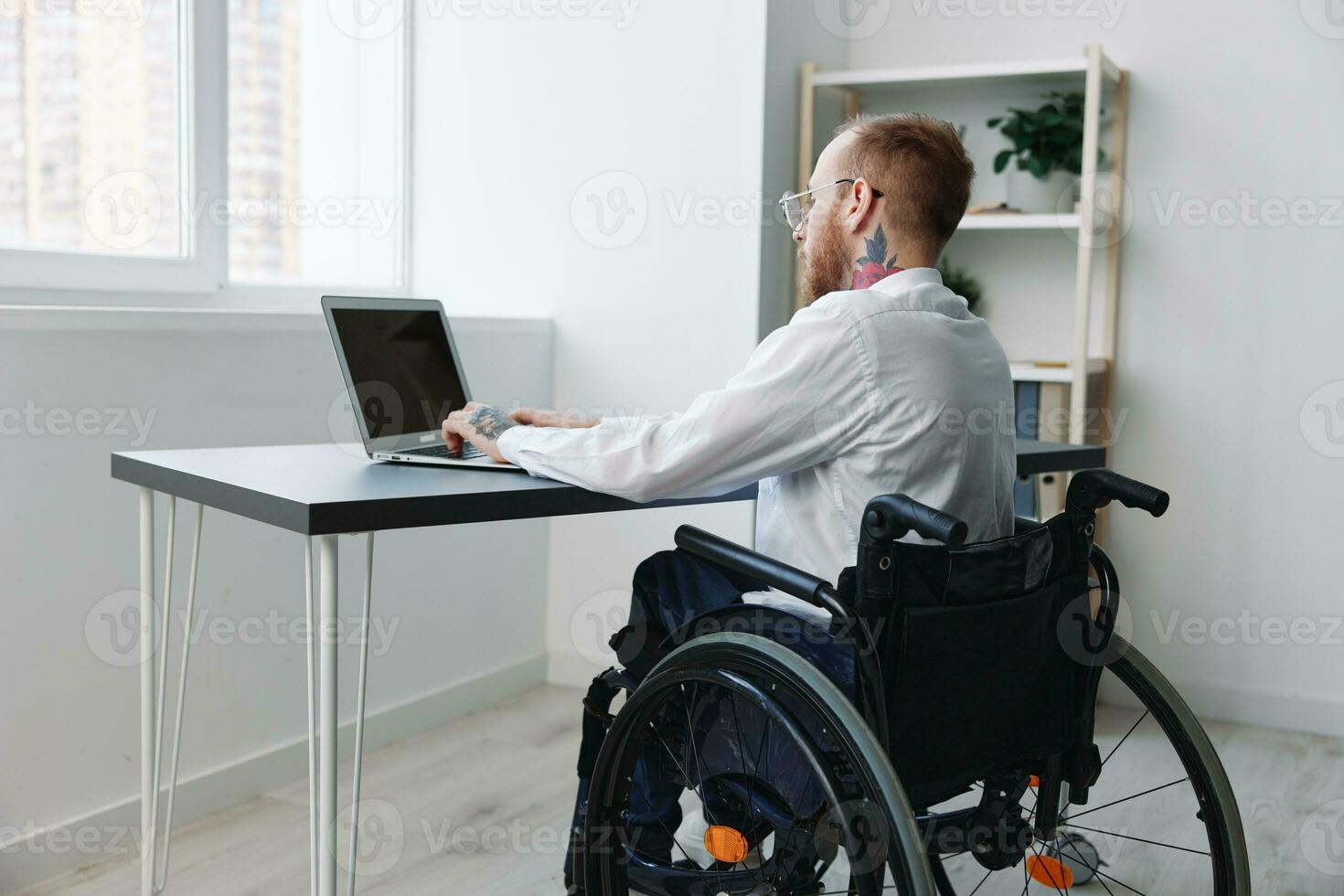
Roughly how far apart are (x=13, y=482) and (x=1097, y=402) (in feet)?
7.48

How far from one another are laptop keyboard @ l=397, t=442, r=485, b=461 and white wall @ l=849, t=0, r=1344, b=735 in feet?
5.87

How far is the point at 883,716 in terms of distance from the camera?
122 cm

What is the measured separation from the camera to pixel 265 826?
2232mm

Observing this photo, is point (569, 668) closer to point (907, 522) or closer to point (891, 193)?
point (891, 193)

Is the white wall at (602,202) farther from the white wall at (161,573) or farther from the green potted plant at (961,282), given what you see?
the green potted plant at (961,282)

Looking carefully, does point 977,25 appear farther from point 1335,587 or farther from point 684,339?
point 1335,587

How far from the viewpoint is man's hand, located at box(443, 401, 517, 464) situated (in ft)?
5.29

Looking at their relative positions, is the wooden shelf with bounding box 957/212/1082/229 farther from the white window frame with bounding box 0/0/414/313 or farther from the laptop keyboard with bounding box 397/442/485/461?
the white window frame with bounding box 0/0/414/313

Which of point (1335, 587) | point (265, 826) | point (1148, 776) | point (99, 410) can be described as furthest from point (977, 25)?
point (265, 826)

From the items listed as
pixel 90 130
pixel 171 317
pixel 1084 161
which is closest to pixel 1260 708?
pixel 1084 161

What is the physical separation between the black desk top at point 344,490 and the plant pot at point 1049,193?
1.54 metres

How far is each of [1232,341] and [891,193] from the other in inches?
67.7

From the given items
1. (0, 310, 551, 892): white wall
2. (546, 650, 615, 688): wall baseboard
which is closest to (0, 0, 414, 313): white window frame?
(0, 310, 551, 892): white wall

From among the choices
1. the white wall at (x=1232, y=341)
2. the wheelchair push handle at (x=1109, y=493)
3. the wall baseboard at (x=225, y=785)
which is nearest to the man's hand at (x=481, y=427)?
the wheelchair push handle at (x=1109, y=493)
